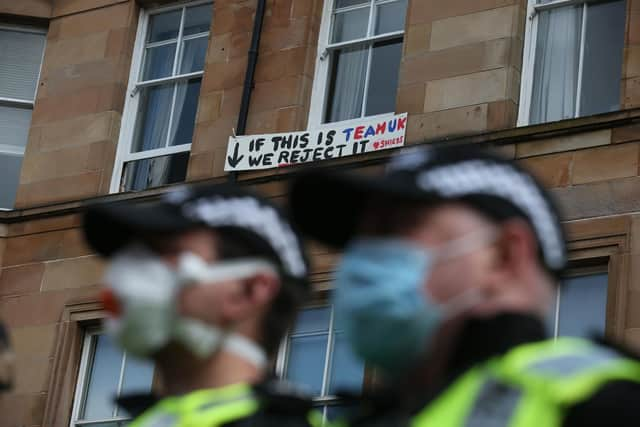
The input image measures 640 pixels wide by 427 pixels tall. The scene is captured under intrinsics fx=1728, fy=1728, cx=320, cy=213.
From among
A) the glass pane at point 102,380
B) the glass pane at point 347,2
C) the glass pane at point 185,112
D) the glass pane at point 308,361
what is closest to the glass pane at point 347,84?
the glass pane at point 347,2

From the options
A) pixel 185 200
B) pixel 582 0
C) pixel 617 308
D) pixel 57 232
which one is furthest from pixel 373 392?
pixel 57 232

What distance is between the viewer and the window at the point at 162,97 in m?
15.8

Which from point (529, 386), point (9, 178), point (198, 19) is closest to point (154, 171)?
point (198, 19)

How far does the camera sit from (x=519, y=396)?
351 cm

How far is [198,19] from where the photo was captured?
16.3m

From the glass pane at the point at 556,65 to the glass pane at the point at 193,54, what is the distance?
3.56 m

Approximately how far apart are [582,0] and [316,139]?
98.5 inches

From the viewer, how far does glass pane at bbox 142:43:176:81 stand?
16297mm

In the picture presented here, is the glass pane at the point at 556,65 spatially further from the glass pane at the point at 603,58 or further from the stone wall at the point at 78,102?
the stone wall at the point at 78,102

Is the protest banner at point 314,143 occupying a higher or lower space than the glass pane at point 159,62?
lower

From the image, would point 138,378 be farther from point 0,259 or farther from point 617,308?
point 617,308

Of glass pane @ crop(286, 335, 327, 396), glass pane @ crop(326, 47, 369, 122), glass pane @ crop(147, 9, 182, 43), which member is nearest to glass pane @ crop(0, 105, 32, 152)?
glass pane @ crop(147, 9, 182, 43)

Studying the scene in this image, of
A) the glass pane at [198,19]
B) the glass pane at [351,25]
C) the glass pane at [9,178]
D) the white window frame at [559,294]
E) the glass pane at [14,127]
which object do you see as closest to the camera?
the white window frame at [559,294]

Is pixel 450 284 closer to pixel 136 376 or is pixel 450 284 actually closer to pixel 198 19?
pixel 136 376
